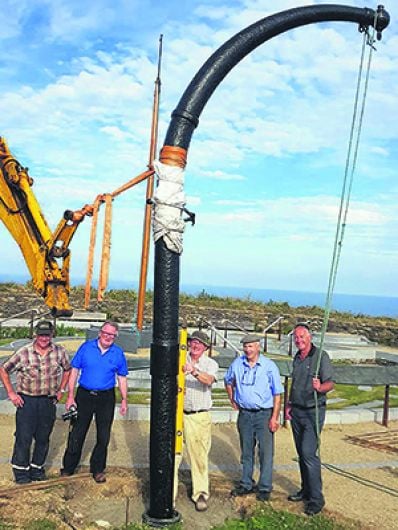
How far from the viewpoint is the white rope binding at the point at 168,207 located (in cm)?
531

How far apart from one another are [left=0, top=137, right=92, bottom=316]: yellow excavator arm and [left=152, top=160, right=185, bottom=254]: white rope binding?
612 cm

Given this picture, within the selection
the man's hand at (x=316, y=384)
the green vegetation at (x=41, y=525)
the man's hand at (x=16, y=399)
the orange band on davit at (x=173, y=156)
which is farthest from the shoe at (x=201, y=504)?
the orange band on davit at (x=173, y=156)

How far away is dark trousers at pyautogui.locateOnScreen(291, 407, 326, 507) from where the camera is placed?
5848 mm

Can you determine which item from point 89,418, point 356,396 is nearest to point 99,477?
point 89,418

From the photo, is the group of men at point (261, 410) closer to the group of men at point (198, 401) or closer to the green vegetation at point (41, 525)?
the group of men at point (198, 401)

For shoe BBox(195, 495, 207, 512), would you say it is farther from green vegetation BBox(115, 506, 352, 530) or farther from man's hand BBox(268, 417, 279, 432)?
man's hand BBox(268, 417, 279, 432)

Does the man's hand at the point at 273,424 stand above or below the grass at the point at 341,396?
above

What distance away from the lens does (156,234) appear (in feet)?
17.5

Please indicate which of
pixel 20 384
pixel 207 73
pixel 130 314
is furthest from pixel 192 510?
pixel 130 314

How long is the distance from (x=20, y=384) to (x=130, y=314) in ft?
64.0

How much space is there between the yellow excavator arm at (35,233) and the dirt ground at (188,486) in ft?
10.5

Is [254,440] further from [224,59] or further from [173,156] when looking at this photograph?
[224,59]

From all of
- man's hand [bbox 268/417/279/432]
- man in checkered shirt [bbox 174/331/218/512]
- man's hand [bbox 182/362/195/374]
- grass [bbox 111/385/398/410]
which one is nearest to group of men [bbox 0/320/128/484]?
man in checkered shirt [bbox 174/331/218/512]

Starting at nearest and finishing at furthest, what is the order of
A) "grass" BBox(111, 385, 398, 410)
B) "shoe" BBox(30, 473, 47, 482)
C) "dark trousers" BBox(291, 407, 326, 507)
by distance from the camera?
"dark trousers" BBox(291, 407, 326, 507) < "shoe" BBox(30, 473, 47, 482) < "grass" BBox(111, 385, 398, 410)
